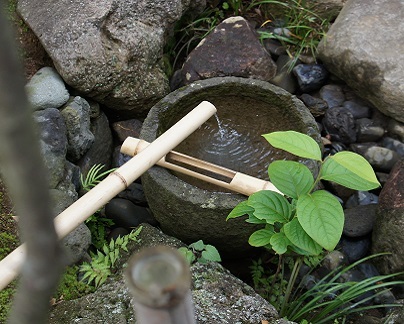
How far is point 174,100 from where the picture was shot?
3.12 metres

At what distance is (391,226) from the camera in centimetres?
308

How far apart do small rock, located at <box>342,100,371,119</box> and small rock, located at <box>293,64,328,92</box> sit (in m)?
0.29

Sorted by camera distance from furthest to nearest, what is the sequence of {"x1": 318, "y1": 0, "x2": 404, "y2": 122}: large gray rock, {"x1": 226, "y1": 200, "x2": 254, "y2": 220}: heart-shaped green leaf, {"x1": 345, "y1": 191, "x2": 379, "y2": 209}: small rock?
{"x1": 318, "y1": 0, "x2": 404, "y2": 122}: large gray rock < {"x1": 345, "y1": 191, "x2": 379, "y2": 209}: small rock < {"x1": 226, "y1": 200, "x2": 254, "y2": 220}: heart-shaped green leaf

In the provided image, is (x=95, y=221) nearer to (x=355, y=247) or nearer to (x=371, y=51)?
(x=355, y=247)

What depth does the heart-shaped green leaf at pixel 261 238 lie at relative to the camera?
230 centimetres

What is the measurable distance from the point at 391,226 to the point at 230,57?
1576mm

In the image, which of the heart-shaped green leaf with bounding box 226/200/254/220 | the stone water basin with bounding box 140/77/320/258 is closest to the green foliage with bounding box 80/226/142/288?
the stone water basin with bounding box 140/77/320/258

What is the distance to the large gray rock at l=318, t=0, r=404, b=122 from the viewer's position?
146 inches

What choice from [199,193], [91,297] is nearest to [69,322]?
[91,297]

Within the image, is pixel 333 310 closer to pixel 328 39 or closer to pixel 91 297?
pixel 91 297

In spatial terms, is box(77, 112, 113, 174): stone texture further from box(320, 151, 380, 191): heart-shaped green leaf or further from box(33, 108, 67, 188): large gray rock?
box(320, 151, 380, 191): heart-shaped green leaf

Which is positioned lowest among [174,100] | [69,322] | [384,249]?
[384,249]

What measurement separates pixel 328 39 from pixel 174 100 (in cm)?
150

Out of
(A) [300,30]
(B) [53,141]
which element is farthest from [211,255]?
(A) [300,30]
